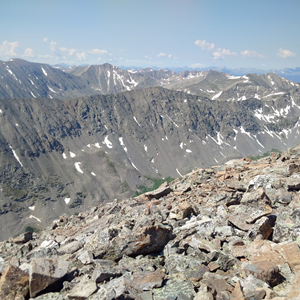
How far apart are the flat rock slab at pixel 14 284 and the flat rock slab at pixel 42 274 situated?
22.0 inches

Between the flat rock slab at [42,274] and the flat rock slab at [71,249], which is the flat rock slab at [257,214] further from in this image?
the flat rock slab at [71,249]

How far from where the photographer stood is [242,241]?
45.4 feet

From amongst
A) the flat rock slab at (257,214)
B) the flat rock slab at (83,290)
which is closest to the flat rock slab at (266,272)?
the flat rock slab at (257,214)

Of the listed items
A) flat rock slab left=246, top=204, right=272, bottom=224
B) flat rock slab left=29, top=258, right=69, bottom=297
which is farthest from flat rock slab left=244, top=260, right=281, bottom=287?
flat rock slab left=29, top=258, right=69, bottom=297

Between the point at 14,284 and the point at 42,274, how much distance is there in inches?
63.5

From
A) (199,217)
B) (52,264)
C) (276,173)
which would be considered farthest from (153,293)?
(276,173)

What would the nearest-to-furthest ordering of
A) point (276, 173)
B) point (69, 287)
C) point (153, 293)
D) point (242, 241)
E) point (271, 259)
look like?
point (153, 293)
point (271, 259)
point (69, 287)
point (242, 241)
point (276, 173)

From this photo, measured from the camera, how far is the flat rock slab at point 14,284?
38.7ft

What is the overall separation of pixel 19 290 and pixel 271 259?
14.1m

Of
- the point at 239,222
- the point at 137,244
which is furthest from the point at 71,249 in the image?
the point at 239,222

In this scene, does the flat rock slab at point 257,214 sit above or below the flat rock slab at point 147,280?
above

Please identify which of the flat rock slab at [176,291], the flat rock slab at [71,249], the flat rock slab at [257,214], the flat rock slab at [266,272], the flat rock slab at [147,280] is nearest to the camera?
the flat rock slab at [266,272]

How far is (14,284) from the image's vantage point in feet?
39.5

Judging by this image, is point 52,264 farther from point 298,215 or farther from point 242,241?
point 298,215
